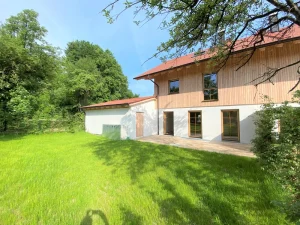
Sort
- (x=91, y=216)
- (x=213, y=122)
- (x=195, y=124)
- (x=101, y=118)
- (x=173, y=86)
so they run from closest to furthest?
(x=91, y=216)
(x=213, y=122)
(x=195, y=124)
(x=173, y=86)
(x=101, y=118)

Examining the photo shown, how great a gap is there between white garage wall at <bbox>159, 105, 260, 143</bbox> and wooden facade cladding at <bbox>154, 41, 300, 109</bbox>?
1.19 feet

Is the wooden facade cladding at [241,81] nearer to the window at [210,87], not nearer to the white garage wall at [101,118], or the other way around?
the window at [210,87]

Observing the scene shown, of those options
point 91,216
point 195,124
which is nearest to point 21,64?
point 91,216

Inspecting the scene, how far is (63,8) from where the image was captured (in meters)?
5.80

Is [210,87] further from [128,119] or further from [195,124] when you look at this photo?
[128,119]

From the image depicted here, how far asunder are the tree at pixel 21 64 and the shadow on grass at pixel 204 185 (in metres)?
10.4

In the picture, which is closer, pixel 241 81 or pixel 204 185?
pixel 204 185

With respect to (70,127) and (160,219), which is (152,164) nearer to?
(160,219)

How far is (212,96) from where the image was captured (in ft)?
35.4

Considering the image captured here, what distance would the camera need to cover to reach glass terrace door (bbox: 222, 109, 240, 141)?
31.8ft

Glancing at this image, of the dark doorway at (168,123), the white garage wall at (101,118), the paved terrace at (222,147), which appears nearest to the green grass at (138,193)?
the paved terrace at (222,147)

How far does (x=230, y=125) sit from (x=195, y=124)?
94.7 inches

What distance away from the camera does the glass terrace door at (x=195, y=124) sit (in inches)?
446

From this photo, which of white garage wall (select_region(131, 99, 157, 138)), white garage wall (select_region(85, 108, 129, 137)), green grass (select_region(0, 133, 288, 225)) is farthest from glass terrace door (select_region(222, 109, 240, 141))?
white garage wall (select_region(85, 108, 129, 137))
